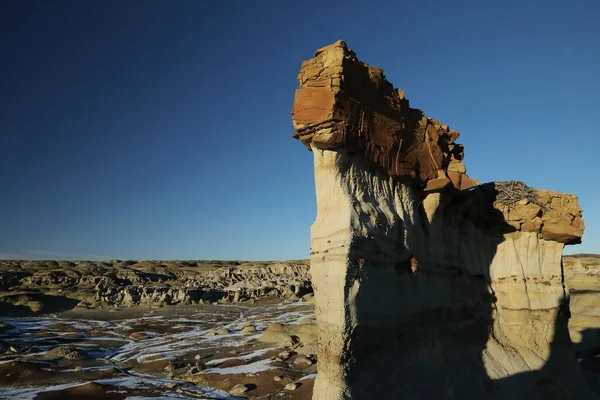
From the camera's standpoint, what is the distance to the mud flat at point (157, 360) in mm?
13133

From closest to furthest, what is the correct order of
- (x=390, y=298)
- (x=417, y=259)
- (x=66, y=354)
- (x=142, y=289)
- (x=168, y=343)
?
(x=390, y=298) → (x=417, y=259) → (x=66, y=354) → (x=168, y=343) → (x=142, y=289)

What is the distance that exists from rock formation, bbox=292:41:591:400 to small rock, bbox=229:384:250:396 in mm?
6733

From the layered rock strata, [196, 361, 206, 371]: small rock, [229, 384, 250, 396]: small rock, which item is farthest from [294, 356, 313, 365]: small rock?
the layered rock strata

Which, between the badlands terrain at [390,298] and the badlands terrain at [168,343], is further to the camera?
the badlands terrain at [168,343]

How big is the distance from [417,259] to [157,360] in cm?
1426

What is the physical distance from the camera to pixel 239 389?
42.7ft

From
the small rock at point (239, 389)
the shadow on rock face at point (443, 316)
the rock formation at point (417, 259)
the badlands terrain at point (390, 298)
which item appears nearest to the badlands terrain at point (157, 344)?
the small rock at point (239, 389)

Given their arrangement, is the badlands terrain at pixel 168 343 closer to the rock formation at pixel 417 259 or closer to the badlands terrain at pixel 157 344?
the badlands terrain at pixel 157 344

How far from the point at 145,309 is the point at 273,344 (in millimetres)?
24704

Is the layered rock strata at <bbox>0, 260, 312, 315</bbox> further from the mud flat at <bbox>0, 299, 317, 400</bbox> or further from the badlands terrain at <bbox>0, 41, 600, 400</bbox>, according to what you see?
the badlands terrain at <bbox>0, 41, 600, 400</bbox>

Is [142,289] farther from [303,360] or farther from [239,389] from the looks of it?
[239,389]

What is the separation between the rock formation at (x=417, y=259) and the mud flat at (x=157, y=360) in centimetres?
529

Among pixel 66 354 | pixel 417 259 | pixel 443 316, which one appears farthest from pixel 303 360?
pixel 66 354

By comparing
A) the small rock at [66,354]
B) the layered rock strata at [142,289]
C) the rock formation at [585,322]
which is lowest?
the rock formation at [585,322]
